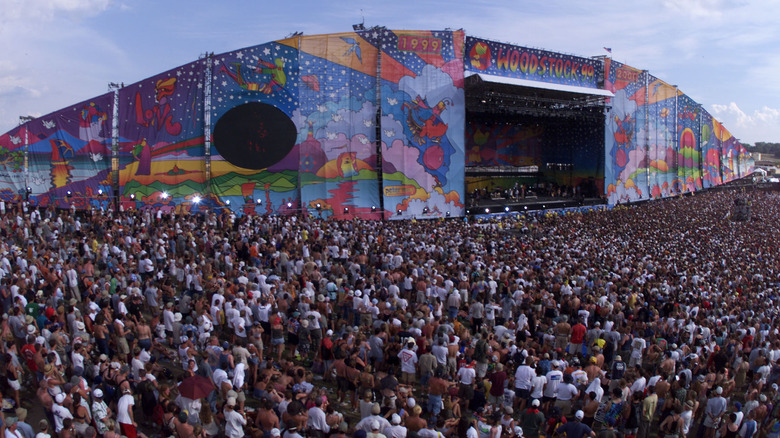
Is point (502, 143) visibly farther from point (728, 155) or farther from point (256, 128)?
point (728, 155)

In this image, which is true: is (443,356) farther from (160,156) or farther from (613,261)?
(160,156)

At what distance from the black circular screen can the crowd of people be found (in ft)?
22.7

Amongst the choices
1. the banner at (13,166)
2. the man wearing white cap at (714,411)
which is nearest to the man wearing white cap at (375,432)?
the man wearing white cap at (714,411)

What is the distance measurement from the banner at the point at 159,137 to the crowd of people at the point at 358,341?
19.3 feet

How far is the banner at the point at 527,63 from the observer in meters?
29.2

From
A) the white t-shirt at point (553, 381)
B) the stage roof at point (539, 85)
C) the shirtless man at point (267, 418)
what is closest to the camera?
the shirtless man at point (267, 418)

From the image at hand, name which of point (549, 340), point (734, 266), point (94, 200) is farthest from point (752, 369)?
point (94, 200)

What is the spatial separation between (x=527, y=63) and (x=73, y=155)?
24118 mm

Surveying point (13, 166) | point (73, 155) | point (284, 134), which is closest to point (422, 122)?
point (284, 134)

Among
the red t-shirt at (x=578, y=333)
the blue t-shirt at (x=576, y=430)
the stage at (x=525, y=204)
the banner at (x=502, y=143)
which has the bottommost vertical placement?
the blue t-shirt at (x=576, y=430)

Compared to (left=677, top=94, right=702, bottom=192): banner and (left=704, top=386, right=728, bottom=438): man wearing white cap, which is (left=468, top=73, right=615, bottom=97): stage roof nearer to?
(left=677, top=94, right=702, bottom=192): banner

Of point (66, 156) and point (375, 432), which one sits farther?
point (66, 156)

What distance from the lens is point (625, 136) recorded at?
3903 cm

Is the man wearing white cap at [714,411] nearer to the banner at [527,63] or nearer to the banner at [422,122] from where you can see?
→ the banner at [422,122]
